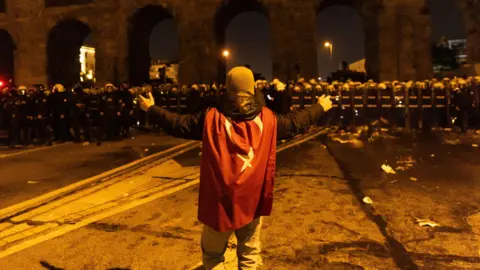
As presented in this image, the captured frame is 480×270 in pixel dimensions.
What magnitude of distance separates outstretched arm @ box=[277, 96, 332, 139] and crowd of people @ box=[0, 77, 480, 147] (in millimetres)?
7896

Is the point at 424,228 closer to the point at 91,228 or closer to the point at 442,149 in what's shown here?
the point at 91,228

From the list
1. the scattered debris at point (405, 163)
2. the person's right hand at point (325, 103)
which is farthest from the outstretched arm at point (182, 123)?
the scattered debris at point (405, 163)

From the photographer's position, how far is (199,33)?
23.5 metres

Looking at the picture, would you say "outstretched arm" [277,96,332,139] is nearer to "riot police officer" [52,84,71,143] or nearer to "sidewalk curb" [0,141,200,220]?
"sidewalk curb" [0,141,200,220]

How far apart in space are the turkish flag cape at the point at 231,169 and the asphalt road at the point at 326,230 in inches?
54.7

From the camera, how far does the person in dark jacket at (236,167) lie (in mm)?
2748

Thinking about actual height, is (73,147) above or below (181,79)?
below

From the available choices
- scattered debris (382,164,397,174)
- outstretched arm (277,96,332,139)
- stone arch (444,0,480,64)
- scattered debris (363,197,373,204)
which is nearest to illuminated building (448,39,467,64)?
stone arch (444,0,480,64)

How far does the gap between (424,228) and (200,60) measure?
19963 millimetres

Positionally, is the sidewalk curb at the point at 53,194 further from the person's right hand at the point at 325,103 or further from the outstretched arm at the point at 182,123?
the person's right hand at the point at 325,103

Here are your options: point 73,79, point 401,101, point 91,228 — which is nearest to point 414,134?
point 401,101

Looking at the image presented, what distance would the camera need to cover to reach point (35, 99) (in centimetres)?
1299

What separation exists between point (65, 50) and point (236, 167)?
27670mm

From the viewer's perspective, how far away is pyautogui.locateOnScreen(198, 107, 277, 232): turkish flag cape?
9.00 feet
